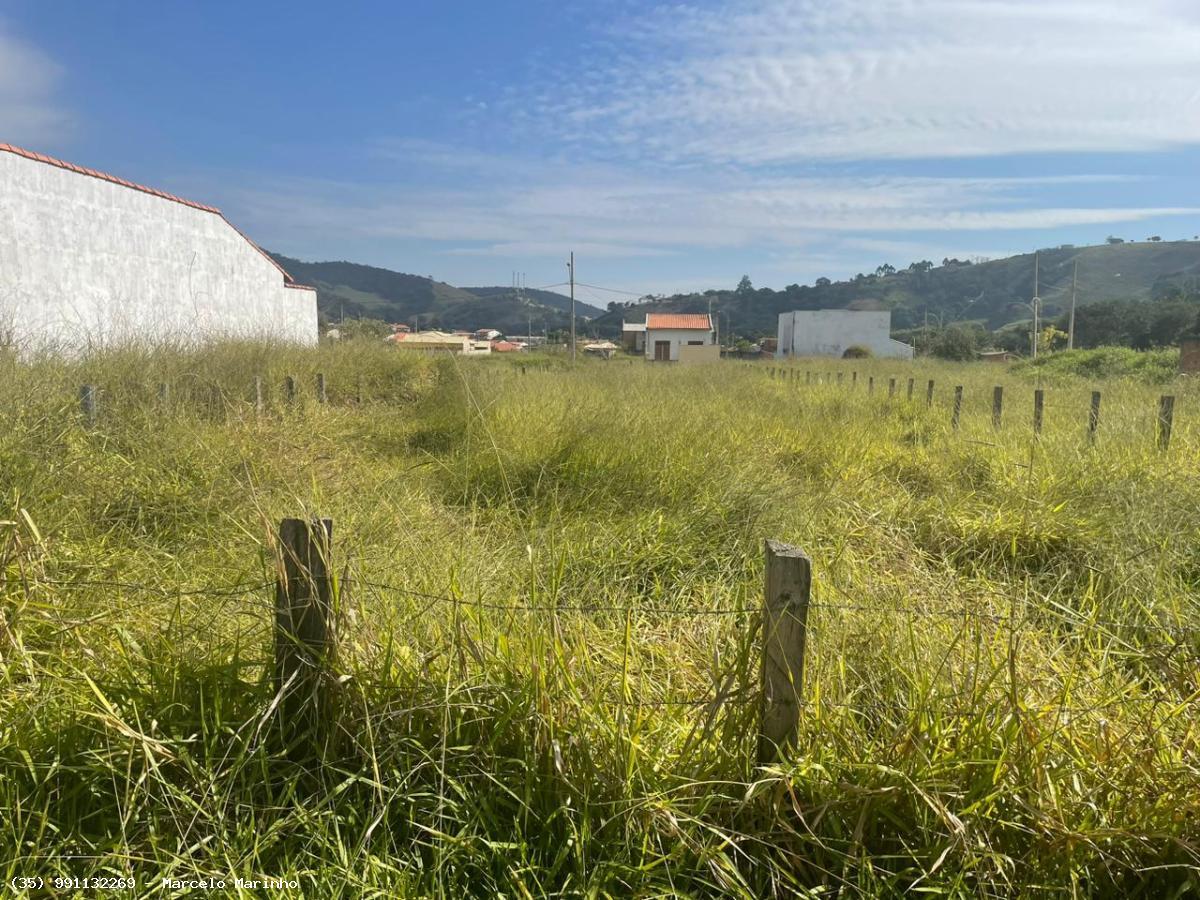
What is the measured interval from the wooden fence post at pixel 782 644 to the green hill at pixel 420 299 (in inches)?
3523

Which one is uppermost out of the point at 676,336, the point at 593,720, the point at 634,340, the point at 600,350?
the point at 676,336

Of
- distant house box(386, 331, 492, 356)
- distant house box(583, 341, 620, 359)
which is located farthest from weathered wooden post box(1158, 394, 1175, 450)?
distant house box(583, 341, 620, 359)

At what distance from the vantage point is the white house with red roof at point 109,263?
38.1 feet

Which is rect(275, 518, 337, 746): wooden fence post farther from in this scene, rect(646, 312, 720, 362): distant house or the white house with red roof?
rect(646, 312, 720, 362): distant house

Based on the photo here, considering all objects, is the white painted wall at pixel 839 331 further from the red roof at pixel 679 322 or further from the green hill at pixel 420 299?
the green hill at pixel 420 299

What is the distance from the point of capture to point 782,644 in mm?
1915

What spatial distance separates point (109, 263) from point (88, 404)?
9.91 m

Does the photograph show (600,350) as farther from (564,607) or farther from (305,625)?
(305,625)

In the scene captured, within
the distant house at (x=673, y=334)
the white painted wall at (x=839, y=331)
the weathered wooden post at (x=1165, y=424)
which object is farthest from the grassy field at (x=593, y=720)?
the white painted wall at (x=839, y=331)

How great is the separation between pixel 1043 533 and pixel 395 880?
3.91m

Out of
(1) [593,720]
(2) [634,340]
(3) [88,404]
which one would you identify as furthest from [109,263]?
(2) [634,340]

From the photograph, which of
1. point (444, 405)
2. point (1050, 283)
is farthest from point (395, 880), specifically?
point (1050, 283)

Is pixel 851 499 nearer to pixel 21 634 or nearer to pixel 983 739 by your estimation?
pixel 983 739

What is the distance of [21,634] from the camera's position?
2393 mm
